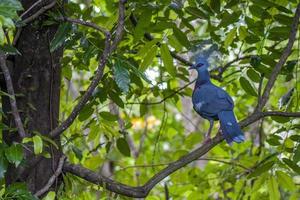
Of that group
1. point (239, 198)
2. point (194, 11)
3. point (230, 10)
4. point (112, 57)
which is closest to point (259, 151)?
point (239, 198)

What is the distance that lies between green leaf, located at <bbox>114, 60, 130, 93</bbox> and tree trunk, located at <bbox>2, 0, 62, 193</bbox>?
0.47m

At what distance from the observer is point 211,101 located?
2982 mm

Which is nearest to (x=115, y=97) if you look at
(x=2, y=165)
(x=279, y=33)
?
(x=279, y=33)

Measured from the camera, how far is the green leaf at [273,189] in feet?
9.29

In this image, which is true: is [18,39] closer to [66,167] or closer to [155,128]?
[66,167]

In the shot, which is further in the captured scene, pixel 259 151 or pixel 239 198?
pixel 259 151

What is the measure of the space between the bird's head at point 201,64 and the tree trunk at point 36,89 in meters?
1.00

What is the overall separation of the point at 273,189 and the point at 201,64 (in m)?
0.79

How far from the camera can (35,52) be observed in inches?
93.7

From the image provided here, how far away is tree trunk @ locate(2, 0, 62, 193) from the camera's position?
7.59 feet

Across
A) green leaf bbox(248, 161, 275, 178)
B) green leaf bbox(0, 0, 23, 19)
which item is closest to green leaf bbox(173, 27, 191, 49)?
green leaf bbox(248, 161, 275, 178)

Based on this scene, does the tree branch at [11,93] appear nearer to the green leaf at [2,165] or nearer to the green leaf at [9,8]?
the green leaf at [2,165]

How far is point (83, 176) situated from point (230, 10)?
1.35 metres

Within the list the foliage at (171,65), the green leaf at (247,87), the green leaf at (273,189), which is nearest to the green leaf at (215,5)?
the foliage at (171,65)
